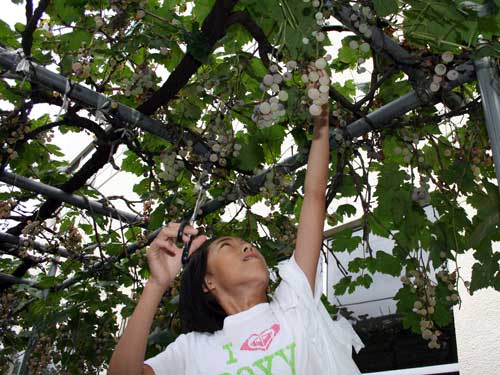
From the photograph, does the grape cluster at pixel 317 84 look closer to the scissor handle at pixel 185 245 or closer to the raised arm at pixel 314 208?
the raised arm at pixel 314 208

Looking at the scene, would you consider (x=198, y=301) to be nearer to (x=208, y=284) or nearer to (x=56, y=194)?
(x=208, y=284)

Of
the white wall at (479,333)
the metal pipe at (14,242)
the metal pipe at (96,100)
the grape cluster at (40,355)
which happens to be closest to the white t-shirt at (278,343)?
the metal pipe at (96,100)

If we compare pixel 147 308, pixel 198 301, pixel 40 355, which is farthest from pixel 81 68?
pixel 40 355

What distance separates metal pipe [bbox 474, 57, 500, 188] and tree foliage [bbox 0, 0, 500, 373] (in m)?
0.07

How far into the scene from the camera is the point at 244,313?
70.4 inches

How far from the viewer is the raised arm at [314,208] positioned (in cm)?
181

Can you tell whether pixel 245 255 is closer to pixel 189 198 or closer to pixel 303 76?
pixel 303 76

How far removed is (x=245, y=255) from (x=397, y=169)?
1265 mm

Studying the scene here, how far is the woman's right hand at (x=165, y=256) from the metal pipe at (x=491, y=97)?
96cm

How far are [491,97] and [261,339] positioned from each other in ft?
3.45

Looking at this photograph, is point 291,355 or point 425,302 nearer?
point 291,355

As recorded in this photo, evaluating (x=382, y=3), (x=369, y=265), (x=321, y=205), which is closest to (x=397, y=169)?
(x=369, y=265)

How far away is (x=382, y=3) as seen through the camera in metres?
1.75

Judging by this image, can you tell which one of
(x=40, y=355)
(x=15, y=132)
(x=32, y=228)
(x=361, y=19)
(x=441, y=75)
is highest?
(x=15, y=132)
